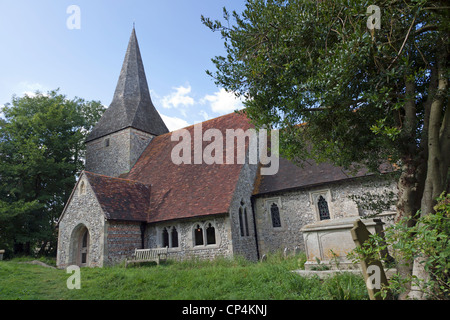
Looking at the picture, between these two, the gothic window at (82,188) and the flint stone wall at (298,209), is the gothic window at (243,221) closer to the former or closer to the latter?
the flint stone wall at (298,209)

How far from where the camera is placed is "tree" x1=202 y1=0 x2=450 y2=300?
16.9ft

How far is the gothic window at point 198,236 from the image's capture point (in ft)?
44.0

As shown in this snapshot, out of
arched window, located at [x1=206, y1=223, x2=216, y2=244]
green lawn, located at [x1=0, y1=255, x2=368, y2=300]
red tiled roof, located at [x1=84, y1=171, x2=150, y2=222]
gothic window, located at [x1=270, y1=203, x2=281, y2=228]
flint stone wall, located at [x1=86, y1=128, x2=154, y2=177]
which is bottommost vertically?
green lawn, located at [x1=0, y1=255, x2=368, y2=300]

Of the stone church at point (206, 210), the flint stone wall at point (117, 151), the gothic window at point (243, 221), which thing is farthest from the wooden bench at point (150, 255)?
the flint stone wall at point (117, 151)

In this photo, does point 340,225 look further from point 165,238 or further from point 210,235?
point 165,238

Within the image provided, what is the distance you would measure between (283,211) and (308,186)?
1.87m

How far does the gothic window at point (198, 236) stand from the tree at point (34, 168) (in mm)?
12051

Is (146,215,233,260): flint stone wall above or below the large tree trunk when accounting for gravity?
below

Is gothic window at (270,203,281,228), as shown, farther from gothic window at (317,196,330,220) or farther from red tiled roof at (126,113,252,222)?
red tiled roof at (126,113,252,222)

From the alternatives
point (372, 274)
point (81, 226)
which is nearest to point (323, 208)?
point (372, 274)

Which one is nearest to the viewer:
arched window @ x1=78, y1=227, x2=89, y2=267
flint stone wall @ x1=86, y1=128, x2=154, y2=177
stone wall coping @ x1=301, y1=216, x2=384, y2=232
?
stone wall coping @ x1=301, y1=216, x2=384, y2=232

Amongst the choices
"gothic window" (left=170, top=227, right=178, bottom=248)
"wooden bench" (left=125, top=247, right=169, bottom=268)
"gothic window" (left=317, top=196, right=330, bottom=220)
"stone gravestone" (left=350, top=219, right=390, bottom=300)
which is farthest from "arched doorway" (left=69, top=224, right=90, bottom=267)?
"stone gravestone" (left=350, top=219, right=390, bottom=300)

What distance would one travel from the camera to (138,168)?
19312mm

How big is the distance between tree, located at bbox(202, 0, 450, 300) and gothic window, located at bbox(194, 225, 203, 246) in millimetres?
7748
